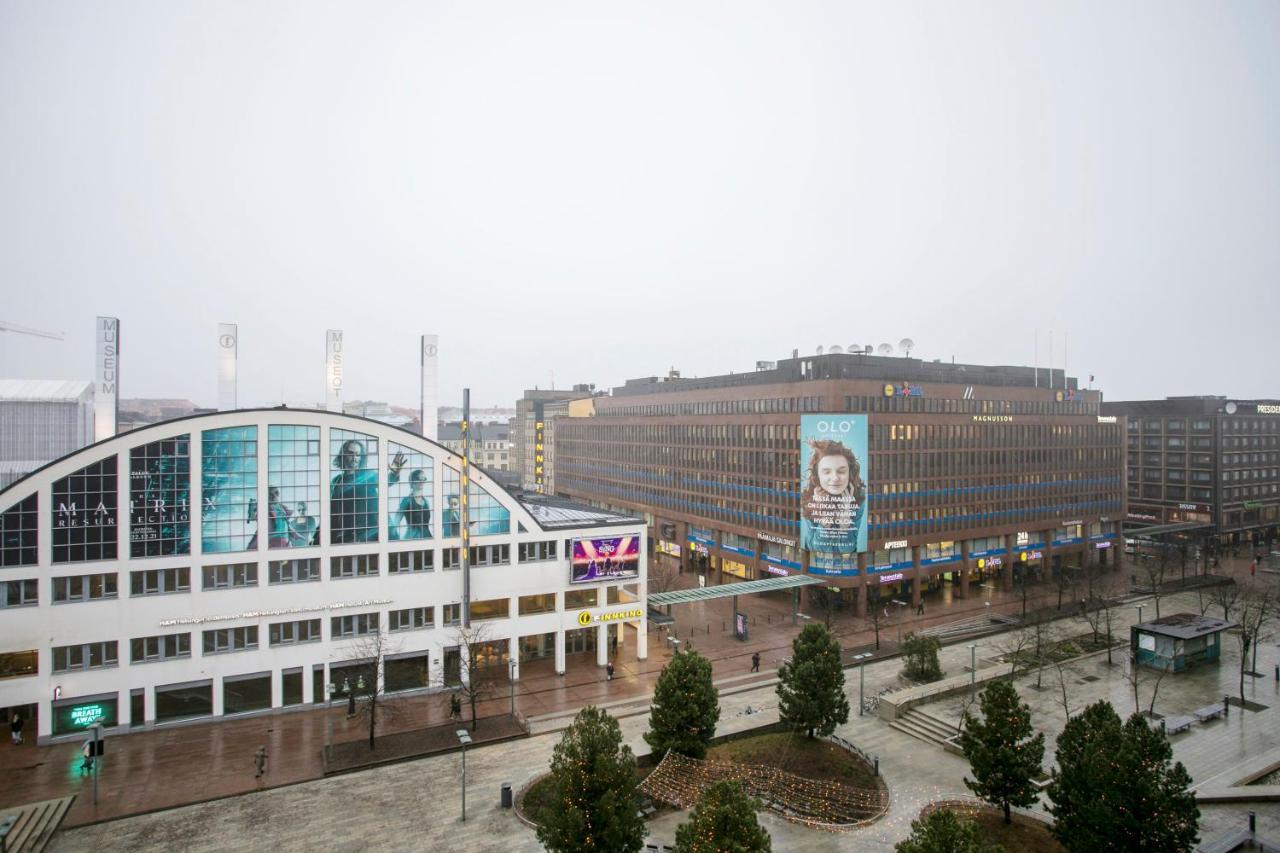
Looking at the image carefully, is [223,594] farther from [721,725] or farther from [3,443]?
[3,443]

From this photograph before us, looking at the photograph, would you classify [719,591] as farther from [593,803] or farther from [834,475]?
[593,803]

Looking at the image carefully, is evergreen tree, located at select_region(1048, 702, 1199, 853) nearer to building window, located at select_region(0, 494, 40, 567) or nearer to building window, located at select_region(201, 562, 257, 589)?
building window, located at select_region(201, 562, 257, 589)

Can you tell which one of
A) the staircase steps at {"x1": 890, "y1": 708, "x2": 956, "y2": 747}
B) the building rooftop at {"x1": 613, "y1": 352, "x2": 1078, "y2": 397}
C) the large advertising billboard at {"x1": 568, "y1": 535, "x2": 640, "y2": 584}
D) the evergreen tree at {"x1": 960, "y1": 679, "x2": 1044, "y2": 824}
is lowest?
the staircase steps at {"x1": 890, "y1": 708, "x2": 956, "y2": 747}

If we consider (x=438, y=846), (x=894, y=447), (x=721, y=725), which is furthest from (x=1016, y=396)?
(x=438, y=846)

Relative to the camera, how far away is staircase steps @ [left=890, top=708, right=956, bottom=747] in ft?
143

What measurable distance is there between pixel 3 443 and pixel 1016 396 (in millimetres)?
144407

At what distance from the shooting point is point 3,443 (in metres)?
110

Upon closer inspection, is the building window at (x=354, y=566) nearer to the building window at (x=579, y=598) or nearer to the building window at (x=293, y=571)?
the building window at (x=293, y=571)

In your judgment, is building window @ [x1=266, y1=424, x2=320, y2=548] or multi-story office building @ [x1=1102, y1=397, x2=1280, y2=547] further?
multi-story office building @ [x1=1102, y1=397, x2=1280, y2=547]

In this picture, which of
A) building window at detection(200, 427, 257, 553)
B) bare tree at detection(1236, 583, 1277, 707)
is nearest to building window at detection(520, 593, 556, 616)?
building window at detection(200, 427, 257, 553)

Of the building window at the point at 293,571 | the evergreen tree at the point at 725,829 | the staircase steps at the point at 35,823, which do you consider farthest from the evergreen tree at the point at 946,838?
the building window at the point at 293,571

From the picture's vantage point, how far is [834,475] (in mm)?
75875

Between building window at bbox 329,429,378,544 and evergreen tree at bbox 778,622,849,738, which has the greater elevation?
building window at bbox 329,429,378,544

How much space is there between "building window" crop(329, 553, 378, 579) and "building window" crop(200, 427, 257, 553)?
5401mm
